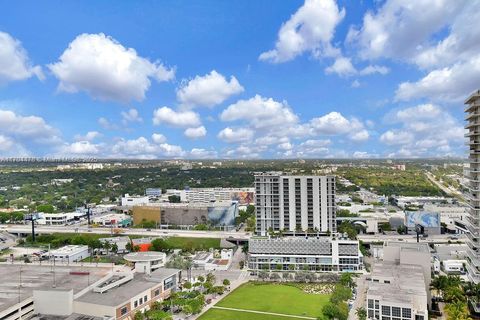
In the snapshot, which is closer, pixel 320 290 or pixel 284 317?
pixel 284 317

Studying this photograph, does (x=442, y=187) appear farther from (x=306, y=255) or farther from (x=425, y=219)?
(x=306, y=255)

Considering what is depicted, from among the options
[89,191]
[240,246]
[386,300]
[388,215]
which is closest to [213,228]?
[240,246]

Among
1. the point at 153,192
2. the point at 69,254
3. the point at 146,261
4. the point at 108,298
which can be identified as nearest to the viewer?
the point at 108,298

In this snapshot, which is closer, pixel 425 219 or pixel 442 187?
pixel 425 219

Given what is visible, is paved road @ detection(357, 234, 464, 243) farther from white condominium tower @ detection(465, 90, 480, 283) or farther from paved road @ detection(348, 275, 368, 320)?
white condominium tower @ detection(465, 90, 480, 283)

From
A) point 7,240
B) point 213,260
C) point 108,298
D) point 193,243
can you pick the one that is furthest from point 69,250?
point 108,298

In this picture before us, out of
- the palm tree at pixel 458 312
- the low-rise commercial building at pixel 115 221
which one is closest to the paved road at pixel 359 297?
the palm tree at pixel 458 312

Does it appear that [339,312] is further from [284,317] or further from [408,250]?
[408,250]

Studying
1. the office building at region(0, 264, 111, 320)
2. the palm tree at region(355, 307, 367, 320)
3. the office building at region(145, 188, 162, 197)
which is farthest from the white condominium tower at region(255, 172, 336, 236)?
the office building at region(145, 188, 162, 197)

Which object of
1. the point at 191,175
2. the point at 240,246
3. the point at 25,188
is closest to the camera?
the point at 240,246
